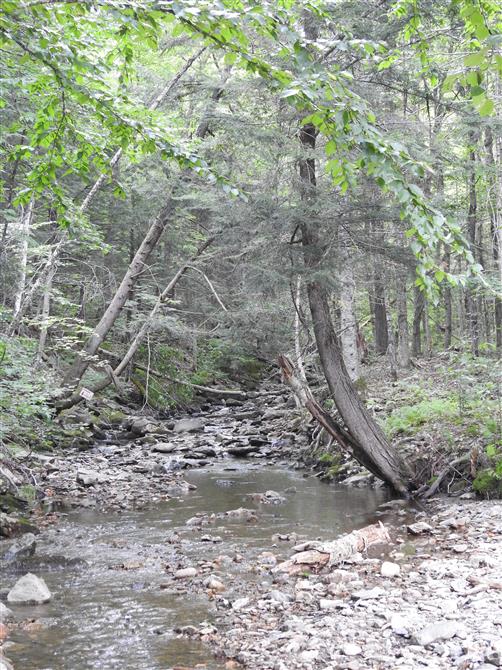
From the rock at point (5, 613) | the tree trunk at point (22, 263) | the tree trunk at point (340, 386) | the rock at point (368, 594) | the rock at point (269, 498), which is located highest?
the tree trunk at point (22, 263)

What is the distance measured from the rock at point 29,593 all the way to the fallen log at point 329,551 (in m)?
2.44

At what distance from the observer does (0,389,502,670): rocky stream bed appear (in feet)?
15.3

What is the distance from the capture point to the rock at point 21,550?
24.8ft

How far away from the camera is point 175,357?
25.2 meters

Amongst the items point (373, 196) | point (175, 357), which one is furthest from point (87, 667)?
point (175, 357)

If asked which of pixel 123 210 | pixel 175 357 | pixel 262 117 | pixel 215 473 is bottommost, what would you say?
pixel 215 473

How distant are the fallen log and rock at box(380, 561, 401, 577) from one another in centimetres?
Result: 68

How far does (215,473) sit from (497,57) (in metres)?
12.4

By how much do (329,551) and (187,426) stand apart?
493 inches

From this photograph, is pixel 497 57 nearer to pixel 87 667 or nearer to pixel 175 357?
pixel 87 667

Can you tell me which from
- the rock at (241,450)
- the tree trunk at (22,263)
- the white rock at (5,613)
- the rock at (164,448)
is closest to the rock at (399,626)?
the white rock at (5,613)

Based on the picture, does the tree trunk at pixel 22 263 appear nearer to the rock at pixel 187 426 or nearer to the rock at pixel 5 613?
the rock at pixel 5 613

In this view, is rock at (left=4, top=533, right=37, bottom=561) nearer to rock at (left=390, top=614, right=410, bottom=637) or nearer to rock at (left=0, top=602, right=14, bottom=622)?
rock at (left=0, top=602, right=14, bottom=622)

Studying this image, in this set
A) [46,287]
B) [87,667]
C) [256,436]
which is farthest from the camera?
[256,436]
